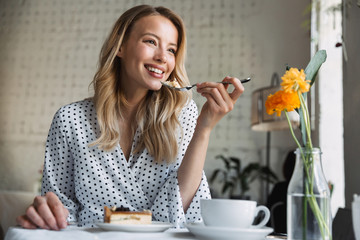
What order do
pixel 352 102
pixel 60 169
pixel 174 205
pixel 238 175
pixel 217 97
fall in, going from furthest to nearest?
pixel 238 175 < pixel 352 102 < pixel 60 169 < pixel 174 205 < pixel 217 97

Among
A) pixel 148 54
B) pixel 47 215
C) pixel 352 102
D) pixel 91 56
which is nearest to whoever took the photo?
pixel 47 215

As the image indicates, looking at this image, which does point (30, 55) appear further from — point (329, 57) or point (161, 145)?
point (161, 145)

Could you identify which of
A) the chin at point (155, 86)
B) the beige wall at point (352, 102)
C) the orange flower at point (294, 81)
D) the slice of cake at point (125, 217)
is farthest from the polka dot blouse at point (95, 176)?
the beige wall at point (352, 102)

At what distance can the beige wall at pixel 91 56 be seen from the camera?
5.13 meters

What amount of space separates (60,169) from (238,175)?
3813 mm

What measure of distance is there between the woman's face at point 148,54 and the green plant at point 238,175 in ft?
11.6

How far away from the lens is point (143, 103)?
1.39 meters

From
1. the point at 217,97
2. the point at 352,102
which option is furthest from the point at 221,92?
the point at 352,102

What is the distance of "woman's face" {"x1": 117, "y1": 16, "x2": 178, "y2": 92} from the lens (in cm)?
133

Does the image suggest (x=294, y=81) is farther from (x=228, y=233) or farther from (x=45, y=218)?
(x=45, y=218)

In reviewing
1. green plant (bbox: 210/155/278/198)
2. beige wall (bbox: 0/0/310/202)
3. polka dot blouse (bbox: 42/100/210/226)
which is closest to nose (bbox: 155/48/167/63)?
polka dot blouse (bbox: 42/100/210/226)

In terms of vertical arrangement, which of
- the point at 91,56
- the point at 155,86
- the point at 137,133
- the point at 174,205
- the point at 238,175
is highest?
the point at 91,56

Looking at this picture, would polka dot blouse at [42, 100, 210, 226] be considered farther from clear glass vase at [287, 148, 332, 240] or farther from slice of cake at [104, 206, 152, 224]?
clear glass vase at [287, 148, 332, 240]

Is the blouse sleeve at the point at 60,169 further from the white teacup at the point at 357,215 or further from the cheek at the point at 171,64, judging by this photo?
the white teacup at the point at 357,215
